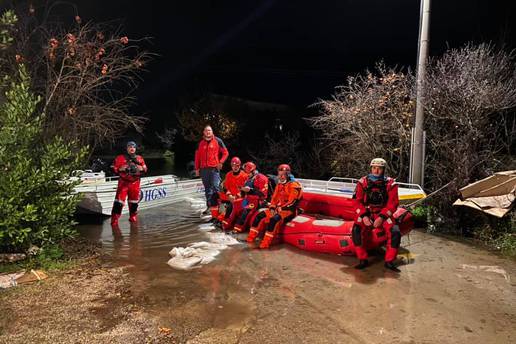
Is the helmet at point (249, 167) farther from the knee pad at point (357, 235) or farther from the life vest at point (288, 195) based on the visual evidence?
the knee pad at point (357, 235)

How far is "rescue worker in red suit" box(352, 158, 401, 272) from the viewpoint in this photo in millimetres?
5066

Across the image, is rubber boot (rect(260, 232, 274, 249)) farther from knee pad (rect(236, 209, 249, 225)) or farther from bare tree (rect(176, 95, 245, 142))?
bare tree (rect(176, 95, 245, 142))

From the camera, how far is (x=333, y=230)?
18.7 feet

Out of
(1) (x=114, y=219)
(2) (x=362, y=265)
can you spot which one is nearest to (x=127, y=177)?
(1) (x=114, y=219)

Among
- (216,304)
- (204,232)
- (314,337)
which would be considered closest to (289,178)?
(204,232)

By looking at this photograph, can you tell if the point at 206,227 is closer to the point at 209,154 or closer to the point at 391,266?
the point at 209,154

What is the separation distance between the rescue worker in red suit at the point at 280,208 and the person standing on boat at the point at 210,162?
69.6 inches

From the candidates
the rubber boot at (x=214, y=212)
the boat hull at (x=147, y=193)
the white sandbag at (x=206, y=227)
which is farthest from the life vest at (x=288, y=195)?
the boat hull at (x=147, y=193)

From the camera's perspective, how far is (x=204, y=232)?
23.4 ft

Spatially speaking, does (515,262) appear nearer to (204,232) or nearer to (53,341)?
(204,232)

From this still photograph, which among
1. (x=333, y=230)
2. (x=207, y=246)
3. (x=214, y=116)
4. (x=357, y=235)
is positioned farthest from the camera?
(x=214, y=116)

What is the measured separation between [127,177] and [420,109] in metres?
6.32

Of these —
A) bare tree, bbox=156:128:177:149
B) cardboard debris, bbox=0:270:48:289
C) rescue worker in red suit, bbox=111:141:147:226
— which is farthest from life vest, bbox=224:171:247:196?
bare tree, bbox=156:128:177:149

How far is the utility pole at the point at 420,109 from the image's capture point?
24.5 ft
